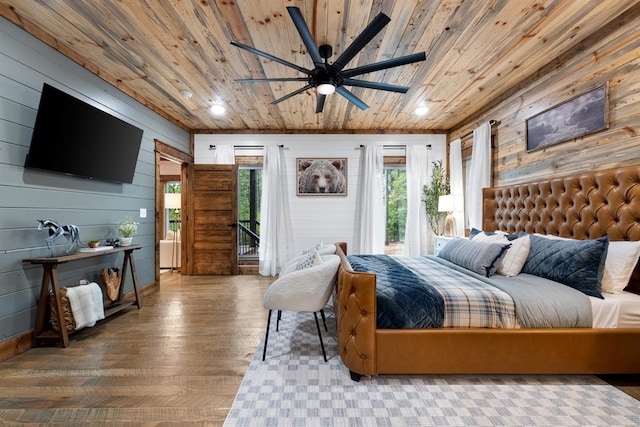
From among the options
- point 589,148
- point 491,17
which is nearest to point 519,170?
point 589,148

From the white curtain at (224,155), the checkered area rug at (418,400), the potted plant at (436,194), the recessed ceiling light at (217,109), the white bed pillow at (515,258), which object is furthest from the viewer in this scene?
the white curtain at (224,155)

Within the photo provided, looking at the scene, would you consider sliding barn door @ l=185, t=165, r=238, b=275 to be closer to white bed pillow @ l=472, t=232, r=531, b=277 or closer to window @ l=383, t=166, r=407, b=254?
window @ l=383, t=166, r=407, b=254

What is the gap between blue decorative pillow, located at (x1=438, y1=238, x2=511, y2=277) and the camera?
248 cm

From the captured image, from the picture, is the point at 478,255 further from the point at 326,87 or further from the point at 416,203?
the point at 416,203

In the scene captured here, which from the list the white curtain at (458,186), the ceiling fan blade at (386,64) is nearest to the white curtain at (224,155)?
the ceiling fan blade at (386,64)

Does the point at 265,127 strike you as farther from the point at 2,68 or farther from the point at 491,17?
the point at 491,17

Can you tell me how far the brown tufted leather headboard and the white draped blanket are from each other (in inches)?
182

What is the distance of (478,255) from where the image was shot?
2604 mm

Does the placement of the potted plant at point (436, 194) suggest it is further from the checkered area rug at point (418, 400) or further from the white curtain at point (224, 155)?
the white curtain at point (224, 155)

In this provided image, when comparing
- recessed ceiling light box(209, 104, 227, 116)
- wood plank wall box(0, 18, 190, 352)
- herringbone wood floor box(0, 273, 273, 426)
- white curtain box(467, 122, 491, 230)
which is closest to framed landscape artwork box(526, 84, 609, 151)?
white curtain box(467, 122, 491, 230)

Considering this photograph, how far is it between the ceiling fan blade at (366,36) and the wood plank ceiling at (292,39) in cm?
39

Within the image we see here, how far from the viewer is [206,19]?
2.30 metres

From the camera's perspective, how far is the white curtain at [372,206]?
526cm

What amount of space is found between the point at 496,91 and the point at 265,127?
371cm
